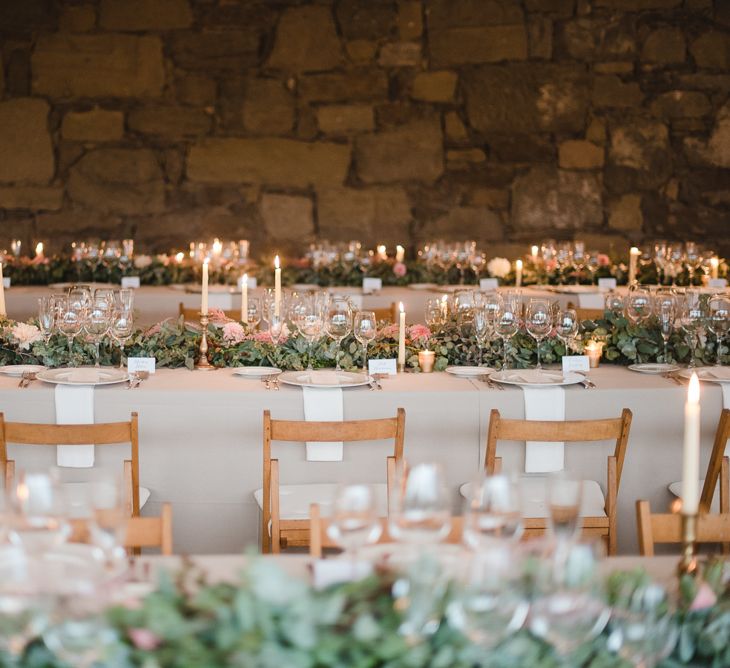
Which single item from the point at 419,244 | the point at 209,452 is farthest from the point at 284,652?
the point at 419,244

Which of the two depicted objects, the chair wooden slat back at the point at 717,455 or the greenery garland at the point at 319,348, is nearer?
the chair wooden slat back at the point at 717,455

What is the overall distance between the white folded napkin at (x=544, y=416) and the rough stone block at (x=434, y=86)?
5.23m

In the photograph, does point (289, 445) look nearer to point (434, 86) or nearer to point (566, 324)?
point (566, 324)

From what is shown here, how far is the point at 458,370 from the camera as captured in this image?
13.4 ft

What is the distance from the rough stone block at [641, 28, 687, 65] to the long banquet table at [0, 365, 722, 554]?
541cm

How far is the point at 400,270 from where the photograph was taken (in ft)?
22.8

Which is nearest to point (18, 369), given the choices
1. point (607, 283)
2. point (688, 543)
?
point (688, 543)

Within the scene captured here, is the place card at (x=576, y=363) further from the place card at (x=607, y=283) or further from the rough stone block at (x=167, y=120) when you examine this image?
the rough stone block at (x=167, y=120)

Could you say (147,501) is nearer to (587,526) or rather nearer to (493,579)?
(587,526)

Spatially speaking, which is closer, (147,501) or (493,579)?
(493,579)

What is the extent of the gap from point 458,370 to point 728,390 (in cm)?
99

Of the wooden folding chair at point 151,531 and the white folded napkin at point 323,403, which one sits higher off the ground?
the white folded napkin at point 323,403

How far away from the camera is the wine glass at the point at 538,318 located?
3.94 metres

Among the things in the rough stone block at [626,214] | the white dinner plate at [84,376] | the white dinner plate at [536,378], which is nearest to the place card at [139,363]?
the white dinner plate at [84,376]
